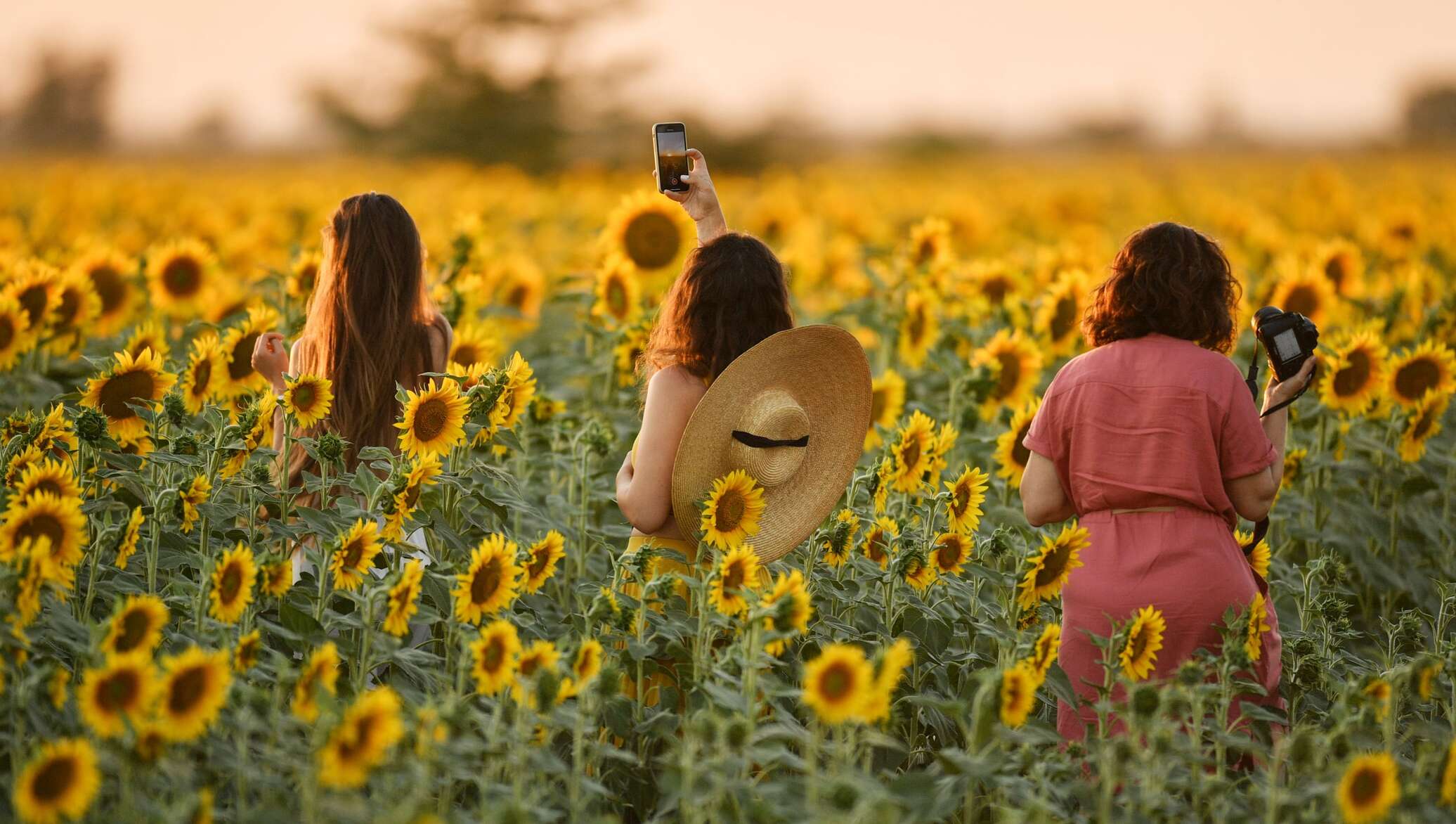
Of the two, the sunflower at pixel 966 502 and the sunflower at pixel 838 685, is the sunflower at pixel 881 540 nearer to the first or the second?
the sunflower at pixel 966 502

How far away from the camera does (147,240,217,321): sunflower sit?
520 cm

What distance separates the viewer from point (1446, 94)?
46.9 meters

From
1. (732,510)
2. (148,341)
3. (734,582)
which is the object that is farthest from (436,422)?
(148,341)

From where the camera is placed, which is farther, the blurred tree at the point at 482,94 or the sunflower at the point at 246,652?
the blurred tree at the point at 482,94

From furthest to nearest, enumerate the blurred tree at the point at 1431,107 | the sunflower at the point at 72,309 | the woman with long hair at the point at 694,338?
the blurred tree at the point at 1431,107 → the sunflower at the point at 72,309 → the woman with long hair at the point at 694,338

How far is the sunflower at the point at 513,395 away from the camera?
3219mm

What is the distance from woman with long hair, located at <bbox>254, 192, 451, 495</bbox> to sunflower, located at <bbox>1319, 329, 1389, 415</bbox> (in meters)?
2.81

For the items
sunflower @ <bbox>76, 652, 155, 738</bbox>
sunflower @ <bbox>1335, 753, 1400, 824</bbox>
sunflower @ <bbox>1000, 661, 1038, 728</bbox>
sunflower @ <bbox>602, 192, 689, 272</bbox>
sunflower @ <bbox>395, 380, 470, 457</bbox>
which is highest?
sunflower @ <bbox>602, 192, 689, 272</bbox>

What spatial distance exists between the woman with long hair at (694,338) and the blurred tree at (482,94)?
18852 mm

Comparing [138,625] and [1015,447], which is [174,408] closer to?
[138,625]

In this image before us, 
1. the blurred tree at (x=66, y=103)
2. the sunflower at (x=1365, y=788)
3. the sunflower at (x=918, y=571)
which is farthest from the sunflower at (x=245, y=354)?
the blurred tree at (x=66, y=103)

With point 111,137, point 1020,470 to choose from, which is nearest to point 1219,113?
point 111,137

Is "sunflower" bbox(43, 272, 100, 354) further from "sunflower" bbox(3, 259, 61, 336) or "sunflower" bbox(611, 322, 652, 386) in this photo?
"sunflower" bbox(611, 322, 652, 386)

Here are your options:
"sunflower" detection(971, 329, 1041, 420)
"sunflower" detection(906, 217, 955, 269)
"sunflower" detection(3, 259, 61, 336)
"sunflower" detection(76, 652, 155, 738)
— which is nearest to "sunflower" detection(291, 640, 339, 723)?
"sunflower" detection(76, 652, 155, 738)
